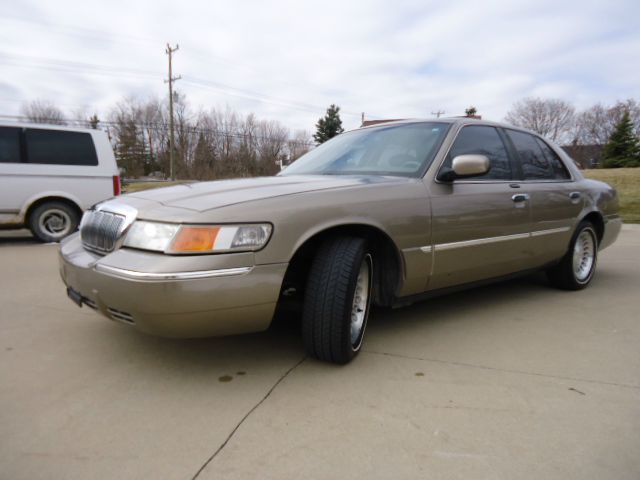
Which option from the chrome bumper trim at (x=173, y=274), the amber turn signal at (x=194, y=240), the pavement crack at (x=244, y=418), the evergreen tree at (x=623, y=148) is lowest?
the pavement crack at (x=244, y=418)

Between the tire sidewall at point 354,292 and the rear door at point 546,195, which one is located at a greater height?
the rear door at point 546,195

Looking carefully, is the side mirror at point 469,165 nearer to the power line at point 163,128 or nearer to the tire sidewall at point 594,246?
the tire sidewall at point 594,246

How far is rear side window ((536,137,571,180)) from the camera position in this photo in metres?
4.05

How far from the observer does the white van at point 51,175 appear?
6.80 meters

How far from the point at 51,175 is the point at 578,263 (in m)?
7.24

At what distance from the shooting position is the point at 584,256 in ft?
14.5

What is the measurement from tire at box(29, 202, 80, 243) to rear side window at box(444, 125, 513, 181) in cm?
637

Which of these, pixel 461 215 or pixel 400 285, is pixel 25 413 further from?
pixel 461 215

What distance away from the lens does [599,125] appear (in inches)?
1967

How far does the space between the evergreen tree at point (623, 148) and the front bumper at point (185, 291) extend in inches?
1626

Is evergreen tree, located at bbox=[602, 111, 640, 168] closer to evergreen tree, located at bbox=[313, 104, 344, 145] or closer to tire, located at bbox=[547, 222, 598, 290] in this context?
evergreen tree, located at bbox=[313, 104, 344, 145]

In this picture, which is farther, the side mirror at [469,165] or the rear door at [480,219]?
the rear door at [480,219]

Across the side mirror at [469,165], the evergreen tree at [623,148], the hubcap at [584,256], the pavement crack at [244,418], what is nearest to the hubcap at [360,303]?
the pavement crack at [244,418]

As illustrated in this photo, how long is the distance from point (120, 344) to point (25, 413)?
799mm
